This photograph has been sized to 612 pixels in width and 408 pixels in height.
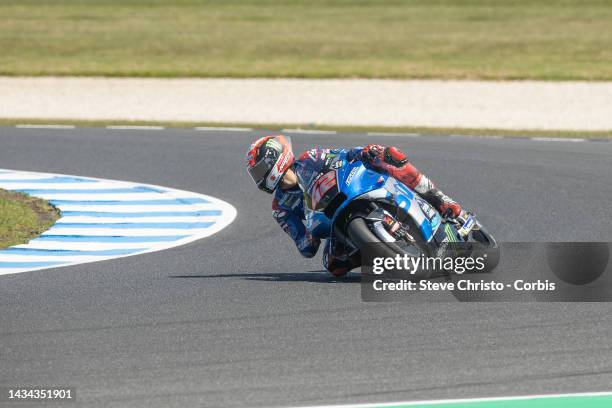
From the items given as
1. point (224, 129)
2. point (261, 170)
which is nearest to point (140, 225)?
point (261, 170)

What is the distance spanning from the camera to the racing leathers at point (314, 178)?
9.65 m

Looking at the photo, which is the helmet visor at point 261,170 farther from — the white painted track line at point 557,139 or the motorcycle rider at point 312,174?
the white painted track line at point 557,139

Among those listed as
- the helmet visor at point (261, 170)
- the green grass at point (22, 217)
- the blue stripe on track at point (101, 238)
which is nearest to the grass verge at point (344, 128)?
the green grass at point (22, 217)

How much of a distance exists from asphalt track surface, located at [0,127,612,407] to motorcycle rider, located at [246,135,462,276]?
276 mm

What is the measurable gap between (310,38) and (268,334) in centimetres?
3284

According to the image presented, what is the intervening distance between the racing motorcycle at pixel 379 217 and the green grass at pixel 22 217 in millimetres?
4060

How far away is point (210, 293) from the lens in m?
9.56

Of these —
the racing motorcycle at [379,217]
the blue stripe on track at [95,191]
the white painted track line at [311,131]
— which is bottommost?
the racing motorcycle at [379,217]

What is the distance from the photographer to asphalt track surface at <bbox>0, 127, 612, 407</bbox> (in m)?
6.86

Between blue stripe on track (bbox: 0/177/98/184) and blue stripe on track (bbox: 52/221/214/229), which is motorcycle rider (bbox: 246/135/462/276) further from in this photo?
blue stripe on track (bbox: 0/177/98/184)

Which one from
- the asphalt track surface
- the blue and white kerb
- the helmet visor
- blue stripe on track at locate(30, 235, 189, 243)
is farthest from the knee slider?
blue stripe on track at locate(30, 235, 189, 243)

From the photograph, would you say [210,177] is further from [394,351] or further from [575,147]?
[394,351]

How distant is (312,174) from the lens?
32.0 feet

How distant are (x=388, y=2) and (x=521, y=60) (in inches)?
654
